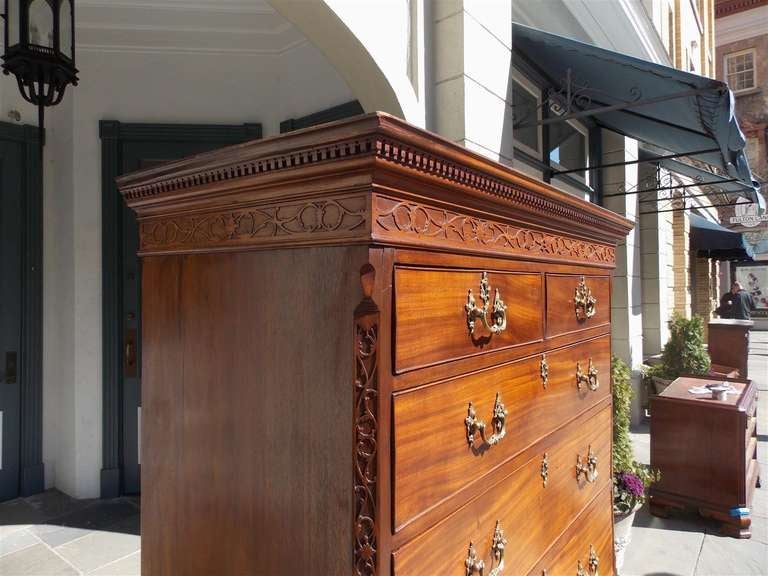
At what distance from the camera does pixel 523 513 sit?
141cm

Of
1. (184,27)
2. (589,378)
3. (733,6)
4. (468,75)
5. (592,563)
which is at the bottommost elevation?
(592,563)

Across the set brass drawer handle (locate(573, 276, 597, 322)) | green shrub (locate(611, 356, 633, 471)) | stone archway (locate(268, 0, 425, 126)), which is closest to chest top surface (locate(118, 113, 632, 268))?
brass drawer handle (locate(573, 276, 597, 322))

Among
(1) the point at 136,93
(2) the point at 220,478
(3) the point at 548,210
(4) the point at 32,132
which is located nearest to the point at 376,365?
(2) the point at 220,478

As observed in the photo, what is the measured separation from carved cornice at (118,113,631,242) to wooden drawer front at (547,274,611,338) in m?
0.27

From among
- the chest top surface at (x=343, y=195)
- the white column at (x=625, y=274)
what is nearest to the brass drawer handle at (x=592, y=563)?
the chest top surface at (x=343, y=195)

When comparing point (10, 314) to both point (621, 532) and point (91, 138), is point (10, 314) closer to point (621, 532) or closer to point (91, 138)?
point (91, 138)

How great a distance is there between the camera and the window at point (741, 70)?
20266 millimetres

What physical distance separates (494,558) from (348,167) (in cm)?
101

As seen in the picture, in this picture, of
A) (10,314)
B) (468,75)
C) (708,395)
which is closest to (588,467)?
(468,75)

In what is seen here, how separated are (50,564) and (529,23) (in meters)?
5.49

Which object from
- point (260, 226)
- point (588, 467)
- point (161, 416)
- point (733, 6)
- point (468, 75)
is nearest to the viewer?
point (260, 226)

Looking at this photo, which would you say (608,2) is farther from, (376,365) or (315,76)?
(376,365)

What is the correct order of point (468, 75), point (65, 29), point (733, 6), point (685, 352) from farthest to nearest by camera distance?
point (733, 6) < point (685, 352) < point (468, 75) < point (65, 29)

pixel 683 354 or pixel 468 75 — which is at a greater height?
pixel 468 75
